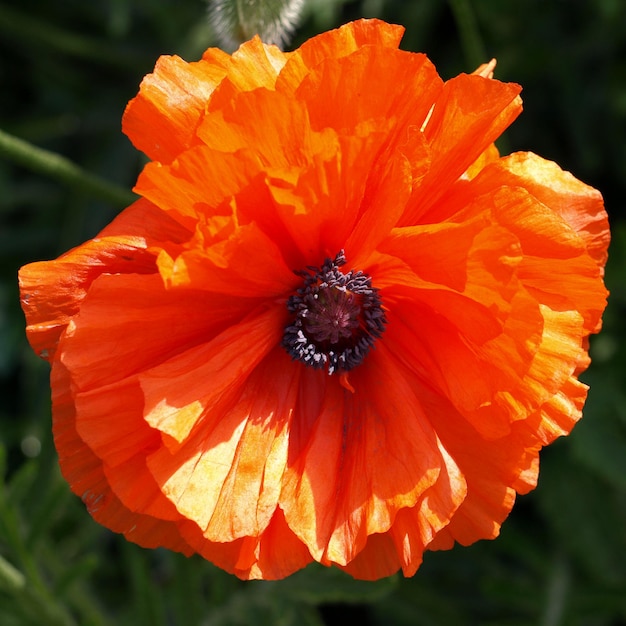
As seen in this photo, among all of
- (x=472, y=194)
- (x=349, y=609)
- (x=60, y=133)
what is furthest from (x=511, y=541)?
(x=60, y=133)

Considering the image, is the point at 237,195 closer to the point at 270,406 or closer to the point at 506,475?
the point at 270,406

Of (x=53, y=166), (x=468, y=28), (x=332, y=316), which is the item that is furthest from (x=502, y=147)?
(x=53, y=166)

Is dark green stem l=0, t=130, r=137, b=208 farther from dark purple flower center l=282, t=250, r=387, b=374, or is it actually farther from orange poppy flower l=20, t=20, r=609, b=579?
dark purple flower center l=282, t=250, r=387, b=374

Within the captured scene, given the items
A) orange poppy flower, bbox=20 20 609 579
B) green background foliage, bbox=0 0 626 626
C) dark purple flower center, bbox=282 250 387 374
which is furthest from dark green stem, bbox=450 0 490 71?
dark purple flower center, bbox=282 250 387 374

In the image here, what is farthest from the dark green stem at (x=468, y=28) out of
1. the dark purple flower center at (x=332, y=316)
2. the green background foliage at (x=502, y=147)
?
the dark purple flower center at (x=332, y=316)

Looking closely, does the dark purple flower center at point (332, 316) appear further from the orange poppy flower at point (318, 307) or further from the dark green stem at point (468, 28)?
the dark green stem at point (468, 28)

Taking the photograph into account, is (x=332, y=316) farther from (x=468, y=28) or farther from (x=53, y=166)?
(x=468, y=28)

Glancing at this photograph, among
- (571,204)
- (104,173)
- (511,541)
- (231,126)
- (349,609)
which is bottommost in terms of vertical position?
(349,609)
